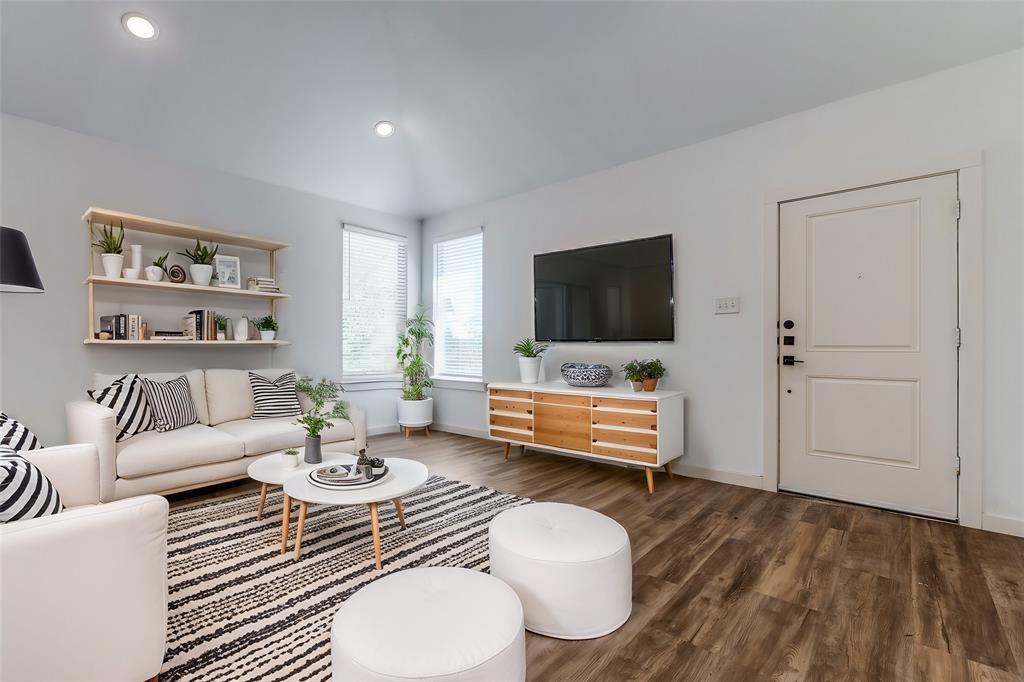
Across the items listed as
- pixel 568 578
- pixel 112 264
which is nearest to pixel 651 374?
pixel 568 578

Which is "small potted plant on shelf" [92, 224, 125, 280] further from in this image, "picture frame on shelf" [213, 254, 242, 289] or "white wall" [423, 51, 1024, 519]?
"white wall" [423, 51, 1024, 519]

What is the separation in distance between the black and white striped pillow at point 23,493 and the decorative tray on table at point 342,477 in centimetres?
104

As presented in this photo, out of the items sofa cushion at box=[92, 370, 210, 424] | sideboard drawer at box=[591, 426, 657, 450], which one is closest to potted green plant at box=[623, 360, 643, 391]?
sideboard drawer at box=[591, 426, 657, 450]

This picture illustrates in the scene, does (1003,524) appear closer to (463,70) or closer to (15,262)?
(463,70)

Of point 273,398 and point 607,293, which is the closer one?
point 273,398

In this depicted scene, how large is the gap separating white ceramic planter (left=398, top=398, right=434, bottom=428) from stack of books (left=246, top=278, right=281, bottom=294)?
188 cm

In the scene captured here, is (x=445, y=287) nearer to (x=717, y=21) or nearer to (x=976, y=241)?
(x=717, y=21)

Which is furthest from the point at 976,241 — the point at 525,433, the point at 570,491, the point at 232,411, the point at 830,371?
the point at 232,411

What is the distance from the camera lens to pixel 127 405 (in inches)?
128

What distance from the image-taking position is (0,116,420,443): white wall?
327cm

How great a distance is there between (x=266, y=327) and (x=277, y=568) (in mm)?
2685

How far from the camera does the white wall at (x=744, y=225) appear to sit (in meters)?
2.67

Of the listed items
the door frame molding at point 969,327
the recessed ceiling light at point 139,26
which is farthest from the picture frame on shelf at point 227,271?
the door frame molding at point 969,327

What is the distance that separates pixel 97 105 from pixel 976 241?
233 inches
